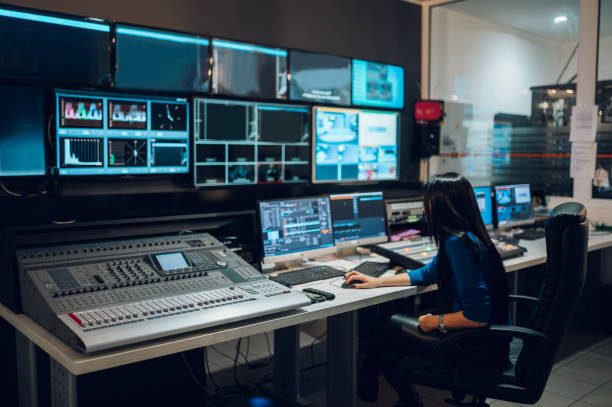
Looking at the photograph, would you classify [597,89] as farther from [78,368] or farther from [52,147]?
[78,368]

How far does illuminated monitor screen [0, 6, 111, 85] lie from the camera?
8.12ft

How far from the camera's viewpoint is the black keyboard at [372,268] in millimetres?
2746

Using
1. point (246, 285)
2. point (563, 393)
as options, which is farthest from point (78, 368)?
point (563, 393)

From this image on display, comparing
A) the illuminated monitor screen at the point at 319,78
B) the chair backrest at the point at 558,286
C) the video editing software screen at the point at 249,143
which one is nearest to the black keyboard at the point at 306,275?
the video editing software screen at the point at 249,143

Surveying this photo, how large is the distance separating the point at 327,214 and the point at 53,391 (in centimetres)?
169

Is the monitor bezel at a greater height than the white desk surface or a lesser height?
greater

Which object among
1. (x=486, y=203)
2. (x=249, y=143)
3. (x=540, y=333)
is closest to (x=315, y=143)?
(x=249, y=143)

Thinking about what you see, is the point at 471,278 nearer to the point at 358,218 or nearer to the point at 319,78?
the point at 358,218

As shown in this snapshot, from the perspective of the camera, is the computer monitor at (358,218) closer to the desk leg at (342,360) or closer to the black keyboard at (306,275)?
the black keyboard at (306,275)

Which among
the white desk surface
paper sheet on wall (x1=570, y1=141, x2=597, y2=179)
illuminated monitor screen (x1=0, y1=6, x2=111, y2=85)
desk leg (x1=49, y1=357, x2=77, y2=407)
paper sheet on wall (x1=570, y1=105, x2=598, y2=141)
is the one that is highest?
illuminated monitor screen (x1=0, y1=6, x2=111, y2=85)

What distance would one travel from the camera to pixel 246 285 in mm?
2098

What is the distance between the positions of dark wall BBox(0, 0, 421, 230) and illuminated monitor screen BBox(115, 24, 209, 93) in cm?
17

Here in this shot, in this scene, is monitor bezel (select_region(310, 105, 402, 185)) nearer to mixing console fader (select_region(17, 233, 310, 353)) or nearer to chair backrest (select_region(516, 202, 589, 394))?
mixing console fader (select_region(17, 233, 310, 353))

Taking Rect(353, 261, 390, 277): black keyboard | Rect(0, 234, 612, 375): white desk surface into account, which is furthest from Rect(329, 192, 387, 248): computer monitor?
Rect(0, 234, 612, 375): white desk surface
